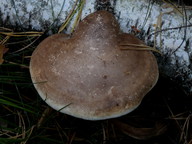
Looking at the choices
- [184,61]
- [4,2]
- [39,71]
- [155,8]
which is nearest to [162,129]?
[184,61]

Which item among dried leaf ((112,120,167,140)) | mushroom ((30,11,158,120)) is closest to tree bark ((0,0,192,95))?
mushroom ((30,11,158,120))

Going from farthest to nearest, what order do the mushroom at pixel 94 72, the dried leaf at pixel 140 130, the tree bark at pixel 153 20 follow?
the dried leaf at pixel 140 130 < the tree bark at pixel 153 20 < the mushroom at pixel 94 72

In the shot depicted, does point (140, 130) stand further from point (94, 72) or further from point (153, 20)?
point (153, 20)

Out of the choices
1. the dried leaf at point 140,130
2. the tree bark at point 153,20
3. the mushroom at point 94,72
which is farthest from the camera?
the dried leaf at point 140,130

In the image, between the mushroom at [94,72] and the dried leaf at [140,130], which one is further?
the dried leaf at [140,130]

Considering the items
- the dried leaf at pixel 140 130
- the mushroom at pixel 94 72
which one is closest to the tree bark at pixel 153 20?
the mushroom at pixel 94 72

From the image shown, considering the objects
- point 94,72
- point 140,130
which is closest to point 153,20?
point 94,72

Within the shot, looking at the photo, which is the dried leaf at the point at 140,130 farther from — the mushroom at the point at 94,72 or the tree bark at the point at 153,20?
the mushroom at the point at 94,72

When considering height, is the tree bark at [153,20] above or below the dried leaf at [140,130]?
above
